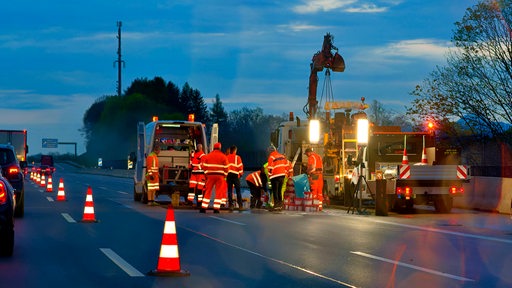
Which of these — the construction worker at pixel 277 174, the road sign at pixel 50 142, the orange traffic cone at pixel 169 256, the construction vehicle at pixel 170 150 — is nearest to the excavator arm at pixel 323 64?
the construction vehicle at pixel 170 150

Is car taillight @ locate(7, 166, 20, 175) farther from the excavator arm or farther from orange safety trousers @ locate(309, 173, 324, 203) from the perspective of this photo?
the excavator arm

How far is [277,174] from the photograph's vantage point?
27.4 metres

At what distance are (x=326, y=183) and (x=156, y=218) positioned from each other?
31.1 feet

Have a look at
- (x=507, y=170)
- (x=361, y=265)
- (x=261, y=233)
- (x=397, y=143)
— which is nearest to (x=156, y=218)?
(x=261, y=233)

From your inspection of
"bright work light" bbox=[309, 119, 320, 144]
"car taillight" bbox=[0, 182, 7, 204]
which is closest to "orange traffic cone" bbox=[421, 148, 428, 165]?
"bright work light" bbox=[309, 119, 320, 144]

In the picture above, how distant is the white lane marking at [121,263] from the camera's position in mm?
A: 12242

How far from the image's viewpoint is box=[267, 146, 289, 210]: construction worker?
2731 centimetres

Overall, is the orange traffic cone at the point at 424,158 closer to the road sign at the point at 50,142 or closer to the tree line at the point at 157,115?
the tree line at the point at 157,115

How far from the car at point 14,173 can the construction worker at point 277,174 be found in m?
7.28

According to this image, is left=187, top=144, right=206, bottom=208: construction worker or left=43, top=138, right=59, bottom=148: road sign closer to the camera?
left=187, top=144, right=206, bottom=208: construction worker

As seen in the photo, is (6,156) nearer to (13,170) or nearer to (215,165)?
(13,170)

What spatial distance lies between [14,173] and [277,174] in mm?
7681

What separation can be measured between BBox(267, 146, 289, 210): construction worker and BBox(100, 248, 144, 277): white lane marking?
12.3 metres

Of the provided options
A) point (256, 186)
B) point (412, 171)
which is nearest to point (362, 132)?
point (412, 171)
